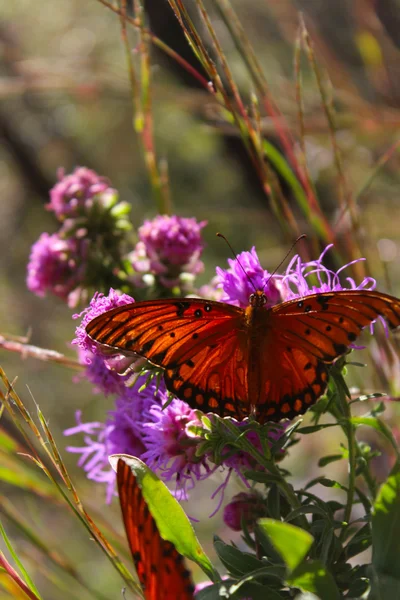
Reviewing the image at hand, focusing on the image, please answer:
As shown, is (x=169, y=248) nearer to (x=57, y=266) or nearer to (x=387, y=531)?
(x=57, y=266)

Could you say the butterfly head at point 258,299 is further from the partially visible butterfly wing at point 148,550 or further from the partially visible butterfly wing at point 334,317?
the partially visible butterfly wing at point 148,550

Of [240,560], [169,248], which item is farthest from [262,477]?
[169,248]

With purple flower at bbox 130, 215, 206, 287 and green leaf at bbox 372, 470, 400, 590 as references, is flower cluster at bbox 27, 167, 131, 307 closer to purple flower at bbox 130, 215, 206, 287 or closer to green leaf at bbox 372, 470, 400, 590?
purple flower at bbox 130, 215, 206, 287

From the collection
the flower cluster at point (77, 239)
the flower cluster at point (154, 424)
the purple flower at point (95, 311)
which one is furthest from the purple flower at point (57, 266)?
the purple flower at point (95, 311)

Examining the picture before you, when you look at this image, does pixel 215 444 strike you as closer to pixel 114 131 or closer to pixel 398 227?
pixel 398 227

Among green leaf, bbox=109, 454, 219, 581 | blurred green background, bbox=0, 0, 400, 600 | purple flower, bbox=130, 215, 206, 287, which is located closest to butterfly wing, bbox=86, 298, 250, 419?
green leaf, bbox=109, 454, 219, 581
